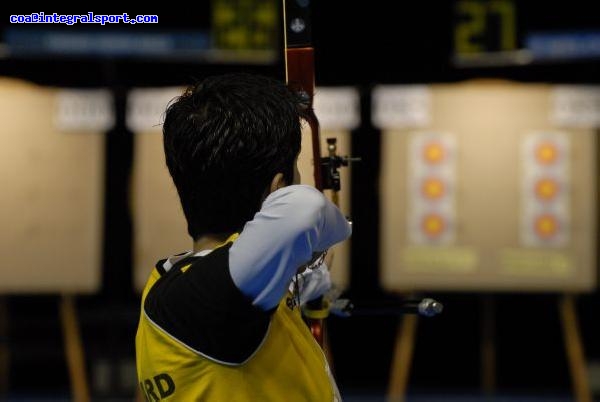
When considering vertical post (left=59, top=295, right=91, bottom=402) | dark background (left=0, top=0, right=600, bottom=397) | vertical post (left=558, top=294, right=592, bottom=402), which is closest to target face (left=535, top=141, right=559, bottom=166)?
dark background (left=0, top=0, right=600, bottom=397)

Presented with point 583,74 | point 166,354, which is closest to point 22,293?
point 583,74

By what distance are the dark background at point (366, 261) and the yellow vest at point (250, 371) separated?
333cm

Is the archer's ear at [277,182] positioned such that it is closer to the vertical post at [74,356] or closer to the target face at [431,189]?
the vertical post at [74,356]

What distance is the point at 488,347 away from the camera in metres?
3.96

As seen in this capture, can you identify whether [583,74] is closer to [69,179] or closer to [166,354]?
[69,179]

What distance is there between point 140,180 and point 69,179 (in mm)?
316

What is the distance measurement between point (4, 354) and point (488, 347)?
2243 mm

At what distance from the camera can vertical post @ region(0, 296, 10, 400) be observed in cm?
407

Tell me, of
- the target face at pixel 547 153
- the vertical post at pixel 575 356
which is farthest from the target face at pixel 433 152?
the vertical post at pixel 575 356

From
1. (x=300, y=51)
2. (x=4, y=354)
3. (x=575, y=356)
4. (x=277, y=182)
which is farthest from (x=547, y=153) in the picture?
(x=277, y=182)

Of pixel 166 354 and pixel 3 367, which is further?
pixel 3 367

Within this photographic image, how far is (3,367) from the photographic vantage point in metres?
4.17

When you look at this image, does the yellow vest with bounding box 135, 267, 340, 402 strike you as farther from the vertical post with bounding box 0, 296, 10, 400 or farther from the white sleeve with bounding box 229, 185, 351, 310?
the vertical post with bounding box 0, 296, 10, 400

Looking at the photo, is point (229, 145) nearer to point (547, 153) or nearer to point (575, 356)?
point (575, 356)
